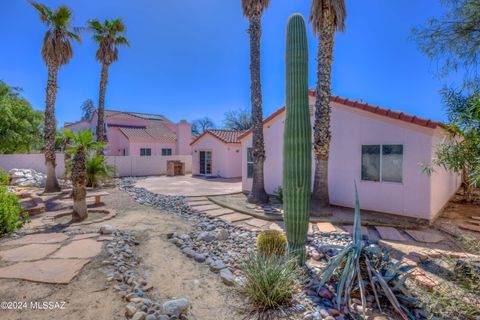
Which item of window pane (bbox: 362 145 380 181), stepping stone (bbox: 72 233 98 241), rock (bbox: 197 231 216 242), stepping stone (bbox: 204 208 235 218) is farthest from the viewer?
stepping stone (bbox: 204 208 235 218)

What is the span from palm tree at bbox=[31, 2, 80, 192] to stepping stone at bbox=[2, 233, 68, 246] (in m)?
9.20

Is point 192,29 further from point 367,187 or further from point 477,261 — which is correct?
point 477,261

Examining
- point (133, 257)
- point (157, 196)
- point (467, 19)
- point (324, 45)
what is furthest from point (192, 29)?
point (133, 257)

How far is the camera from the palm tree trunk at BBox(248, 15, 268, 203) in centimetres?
991

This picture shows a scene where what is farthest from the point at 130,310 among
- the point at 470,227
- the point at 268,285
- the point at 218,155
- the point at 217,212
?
the point at 218,155

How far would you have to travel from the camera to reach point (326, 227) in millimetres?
7184

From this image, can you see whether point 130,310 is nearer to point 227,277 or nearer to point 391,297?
point 227,277

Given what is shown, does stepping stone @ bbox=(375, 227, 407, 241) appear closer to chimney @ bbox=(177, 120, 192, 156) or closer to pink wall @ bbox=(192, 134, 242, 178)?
pink wall @ bbox=(192, 134, 242, 178)

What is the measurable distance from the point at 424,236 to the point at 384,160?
270 centimetres

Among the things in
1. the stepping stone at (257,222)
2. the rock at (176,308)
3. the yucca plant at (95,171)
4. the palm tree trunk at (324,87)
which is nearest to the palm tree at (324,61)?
the palm tree trunk at (324,87)

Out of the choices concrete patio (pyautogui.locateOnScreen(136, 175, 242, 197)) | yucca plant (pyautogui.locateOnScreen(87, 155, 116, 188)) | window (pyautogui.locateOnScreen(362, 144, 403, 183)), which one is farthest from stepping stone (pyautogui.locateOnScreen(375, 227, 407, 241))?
yucca plant (pyautogui.locateOnScreen(87, 155, 116, 188))

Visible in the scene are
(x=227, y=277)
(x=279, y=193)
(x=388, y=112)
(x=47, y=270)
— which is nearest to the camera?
(x=47, y=270)

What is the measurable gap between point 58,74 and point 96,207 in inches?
359

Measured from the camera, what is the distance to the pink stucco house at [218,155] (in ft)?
65.0
